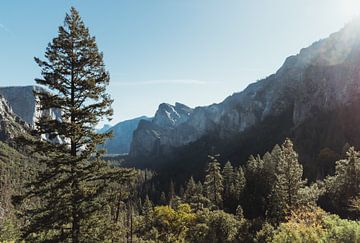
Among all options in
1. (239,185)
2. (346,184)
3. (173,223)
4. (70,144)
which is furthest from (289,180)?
(70,144)

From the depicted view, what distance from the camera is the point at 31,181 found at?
14.3m

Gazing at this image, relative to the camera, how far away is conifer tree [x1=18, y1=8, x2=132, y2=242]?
1441 centimetres

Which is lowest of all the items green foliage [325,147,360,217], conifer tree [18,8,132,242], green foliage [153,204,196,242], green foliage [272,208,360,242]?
green foliage [153,204,196,242]

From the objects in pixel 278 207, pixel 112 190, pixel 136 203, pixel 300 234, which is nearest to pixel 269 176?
pixel 278 207

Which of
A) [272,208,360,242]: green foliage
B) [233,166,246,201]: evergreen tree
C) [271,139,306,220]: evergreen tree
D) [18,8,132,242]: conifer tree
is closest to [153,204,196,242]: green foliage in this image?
[271,139,306,220]: evergreen tree

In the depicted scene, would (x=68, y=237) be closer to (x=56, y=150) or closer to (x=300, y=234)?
(x=56, y=150)

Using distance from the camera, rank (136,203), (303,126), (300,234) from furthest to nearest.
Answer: (303,126) < (136,203) < (300,234)

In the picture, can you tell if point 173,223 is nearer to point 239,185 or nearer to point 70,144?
point 239,185

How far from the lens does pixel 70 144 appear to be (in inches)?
609

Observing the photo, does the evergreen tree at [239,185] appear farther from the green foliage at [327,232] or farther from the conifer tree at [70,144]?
the conifer tree at [70,144]

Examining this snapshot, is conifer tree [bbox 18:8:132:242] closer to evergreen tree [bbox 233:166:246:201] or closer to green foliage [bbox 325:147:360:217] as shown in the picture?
green foliage [bbox 325:147:360:217]

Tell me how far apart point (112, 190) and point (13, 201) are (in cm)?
407

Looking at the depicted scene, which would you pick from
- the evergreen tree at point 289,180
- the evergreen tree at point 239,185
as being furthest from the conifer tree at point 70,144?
the evergreen tree at point 239,185

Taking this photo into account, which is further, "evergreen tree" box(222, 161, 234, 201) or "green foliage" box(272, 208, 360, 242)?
"evergreen tree" box(222, 161, 234, 201)
